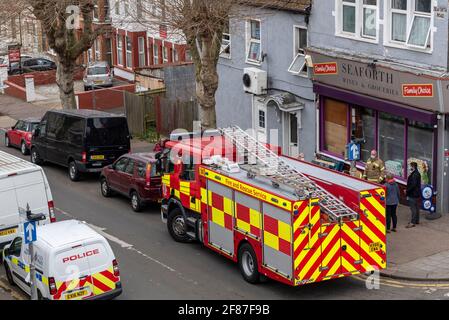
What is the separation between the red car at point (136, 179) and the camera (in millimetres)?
22859

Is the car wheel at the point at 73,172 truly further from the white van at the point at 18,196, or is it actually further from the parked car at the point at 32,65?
the parked car at the point at 32,65

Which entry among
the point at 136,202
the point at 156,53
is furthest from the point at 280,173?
the point at 156,53

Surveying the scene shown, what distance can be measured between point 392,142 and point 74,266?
11.0 m

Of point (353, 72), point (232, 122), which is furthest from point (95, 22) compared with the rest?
point (353, 72)

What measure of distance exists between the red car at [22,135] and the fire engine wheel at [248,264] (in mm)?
16758

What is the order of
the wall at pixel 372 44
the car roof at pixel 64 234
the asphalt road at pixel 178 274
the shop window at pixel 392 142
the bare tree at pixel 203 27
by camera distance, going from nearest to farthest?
the car roof at pixel 64 234
the asphalt road at pixel 178 274
the wall at pixel 372 44
the shop window at pixel 392 142
the bare tree at pixel 203 27

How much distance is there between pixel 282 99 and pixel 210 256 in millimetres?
8829

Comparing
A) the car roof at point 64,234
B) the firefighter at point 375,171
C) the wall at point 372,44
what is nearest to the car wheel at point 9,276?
the car roof at point 64,234

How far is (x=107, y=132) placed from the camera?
2711 centimetres

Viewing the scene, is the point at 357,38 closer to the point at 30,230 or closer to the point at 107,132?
the point at 107,132

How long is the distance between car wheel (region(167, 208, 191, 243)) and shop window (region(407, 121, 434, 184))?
638 cm

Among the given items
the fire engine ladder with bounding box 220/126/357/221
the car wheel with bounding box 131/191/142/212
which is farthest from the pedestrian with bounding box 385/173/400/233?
the car wheel with bounding box 131/191/142/212

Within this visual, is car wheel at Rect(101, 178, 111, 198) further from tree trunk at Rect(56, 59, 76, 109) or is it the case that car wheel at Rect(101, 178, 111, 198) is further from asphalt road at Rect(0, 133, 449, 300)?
tree trunk at Rect(56, 59, 76, 109)

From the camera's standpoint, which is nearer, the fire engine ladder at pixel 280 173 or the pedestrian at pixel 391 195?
the fire engine ladder at pixel 280 173
